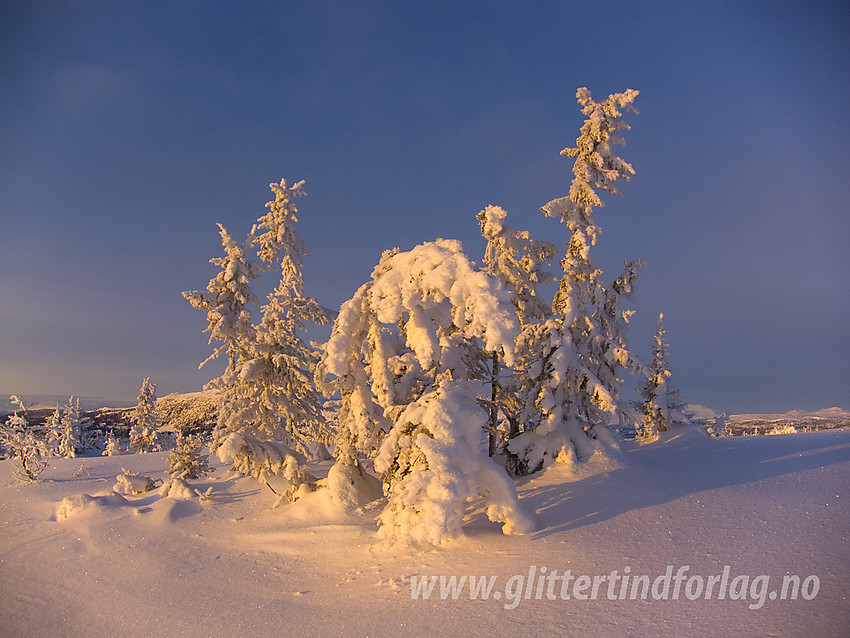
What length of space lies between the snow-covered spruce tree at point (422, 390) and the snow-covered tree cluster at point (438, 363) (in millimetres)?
34

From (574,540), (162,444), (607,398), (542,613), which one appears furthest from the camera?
(162,444)

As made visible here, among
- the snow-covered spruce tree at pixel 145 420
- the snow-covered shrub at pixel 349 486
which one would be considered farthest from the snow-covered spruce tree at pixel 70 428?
the snow-covered shrub at pixel 349 486

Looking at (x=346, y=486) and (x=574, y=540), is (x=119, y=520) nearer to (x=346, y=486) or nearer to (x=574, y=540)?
(x=346, y=486)

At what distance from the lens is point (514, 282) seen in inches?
627

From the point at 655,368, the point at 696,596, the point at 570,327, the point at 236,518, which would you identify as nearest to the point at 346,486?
the point at 236,518

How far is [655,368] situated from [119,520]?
88.2 feet

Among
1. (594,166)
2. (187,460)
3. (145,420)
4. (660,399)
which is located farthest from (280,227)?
(145,420)

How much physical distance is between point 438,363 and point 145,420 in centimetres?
4182

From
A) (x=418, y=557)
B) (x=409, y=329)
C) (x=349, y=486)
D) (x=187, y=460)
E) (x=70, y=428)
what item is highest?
(x=409, y=329)

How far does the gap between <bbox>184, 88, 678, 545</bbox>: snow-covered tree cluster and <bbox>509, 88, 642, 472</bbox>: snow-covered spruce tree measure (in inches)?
2.2

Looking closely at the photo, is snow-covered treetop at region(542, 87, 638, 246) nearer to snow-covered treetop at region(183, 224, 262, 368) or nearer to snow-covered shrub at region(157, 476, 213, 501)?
snow-covered treetop at region(183, 224, 262, 368)

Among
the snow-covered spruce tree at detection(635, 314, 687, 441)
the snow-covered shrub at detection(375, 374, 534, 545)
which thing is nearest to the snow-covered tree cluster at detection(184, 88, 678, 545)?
the snow-covered shrub at detection(375, 374, 534, 545)

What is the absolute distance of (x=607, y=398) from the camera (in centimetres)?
A: 1468

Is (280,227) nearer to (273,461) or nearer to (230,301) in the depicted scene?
(230,301)
